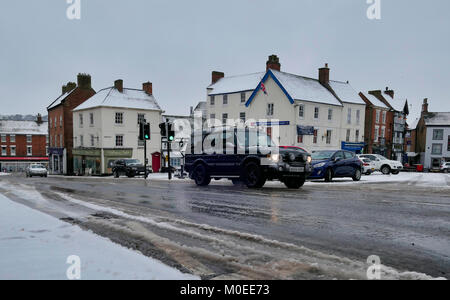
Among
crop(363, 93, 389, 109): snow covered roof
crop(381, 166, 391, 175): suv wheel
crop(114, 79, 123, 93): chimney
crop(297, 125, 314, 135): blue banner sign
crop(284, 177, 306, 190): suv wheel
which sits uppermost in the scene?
crop(114, 79, 123, 93): chimney

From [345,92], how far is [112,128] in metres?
30.2

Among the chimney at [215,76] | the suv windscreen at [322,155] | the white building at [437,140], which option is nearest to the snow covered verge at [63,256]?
the suv windscreen at [322,155]

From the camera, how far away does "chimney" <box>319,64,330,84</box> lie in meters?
42.5

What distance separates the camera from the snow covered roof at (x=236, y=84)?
135 feet

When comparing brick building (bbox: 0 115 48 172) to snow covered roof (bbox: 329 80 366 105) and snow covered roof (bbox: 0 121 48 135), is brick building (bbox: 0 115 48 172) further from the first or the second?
snow covered roof (bbox: 329 80 366 105)

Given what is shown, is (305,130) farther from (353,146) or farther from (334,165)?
(334,165)

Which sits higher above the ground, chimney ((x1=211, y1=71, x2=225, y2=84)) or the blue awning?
chimney ((x1=211, y1=71, x2=225, y2=84))

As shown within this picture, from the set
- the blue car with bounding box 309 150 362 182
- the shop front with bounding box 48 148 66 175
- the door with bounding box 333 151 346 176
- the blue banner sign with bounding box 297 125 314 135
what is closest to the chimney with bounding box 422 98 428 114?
the blue banner sign with bounding box 297 125 314 135

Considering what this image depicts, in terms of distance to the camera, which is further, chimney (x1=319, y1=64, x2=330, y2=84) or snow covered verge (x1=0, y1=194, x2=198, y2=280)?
A: chimney (x1=319, y1=64, x2=330, y2=84)

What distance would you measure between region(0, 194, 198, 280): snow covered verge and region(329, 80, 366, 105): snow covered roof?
40541 mm

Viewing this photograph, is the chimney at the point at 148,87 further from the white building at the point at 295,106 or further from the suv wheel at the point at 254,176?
the suv wheel at the point at 254,176

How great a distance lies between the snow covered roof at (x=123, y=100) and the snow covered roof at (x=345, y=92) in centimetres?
2326

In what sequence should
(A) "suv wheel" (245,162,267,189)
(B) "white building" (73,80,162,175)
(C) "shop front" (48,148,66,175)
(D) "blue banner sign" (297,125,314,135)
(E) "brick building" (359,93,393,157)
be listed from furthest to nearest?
(C) "shop front" (48,148,66,175)
(E) "brick building" (359,93,393,157)
(B) "white building" (73,80,162,175)
(D) "blue banner sign" (297,125,314,135)
(A) "suv wheel" (245,162,267,189)
